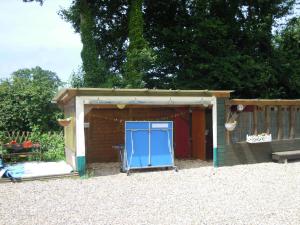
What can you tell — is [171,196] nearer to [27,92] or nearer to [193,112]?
[193,112]

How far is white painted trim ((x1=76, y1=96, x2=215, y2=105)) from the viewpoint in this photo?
410 inches

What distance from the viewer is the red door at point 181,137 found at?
1468 centimetres

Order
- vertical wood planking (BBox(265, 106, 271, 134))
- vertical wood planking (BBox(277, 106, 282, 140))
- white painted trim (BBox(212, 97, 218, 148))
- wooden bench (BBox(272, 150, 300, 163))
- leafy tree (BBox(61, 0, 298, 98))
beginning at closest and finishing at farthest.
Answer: white painted trim (BBox(212, 97, 218, 148))
wooden bench (BBox(272, 150, 300, 163))
vertical wood planking (BBox(265, 106, 271, 134))
vertical wood planking (BBox(277, 106, 282, 140))
leafy tree (BBox(61, 0, 298, 98))

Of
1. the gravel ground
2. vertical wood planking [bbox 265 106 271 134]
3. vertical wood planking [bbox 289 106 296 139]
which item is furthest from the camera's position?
vertical wood planking [bbox 289 106 296 139]

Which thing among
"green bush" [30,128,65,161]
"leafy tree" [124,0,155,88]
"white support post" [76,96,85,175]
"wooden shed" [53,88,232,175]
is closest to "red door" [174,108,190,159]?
"wooden shed" [53,88,232,175]

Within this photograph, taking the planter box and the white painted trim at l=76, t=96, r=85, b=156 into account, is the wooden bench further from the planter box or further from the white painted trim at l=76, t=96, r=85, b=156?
the white painted trim at l=76, t=96, r=85, b=156

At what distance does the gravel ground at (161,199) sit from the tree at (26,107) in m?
5.81

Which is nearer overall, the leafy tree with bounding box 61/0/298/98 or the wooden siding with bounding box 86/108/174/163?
the wooden siding with bounding box 86/108/174/163

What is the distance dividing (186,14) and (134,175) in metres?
12.9

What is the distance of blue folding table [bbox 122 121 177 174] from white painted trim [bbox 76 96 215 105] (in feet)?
2.18

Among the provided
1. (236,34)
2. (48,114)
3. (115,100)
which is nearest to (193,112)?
(115,100)

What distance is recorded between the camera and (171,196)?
7934 mm

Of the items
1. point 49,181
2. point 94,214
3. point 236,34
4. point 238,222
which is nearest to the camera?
point 238,222

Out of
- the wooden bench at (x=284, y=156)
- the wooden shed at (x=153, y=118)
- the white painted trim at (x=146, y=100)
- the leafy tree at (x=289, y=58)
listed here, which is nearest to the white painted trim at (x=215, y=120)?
the wooden shed at (x=153, y=118)
